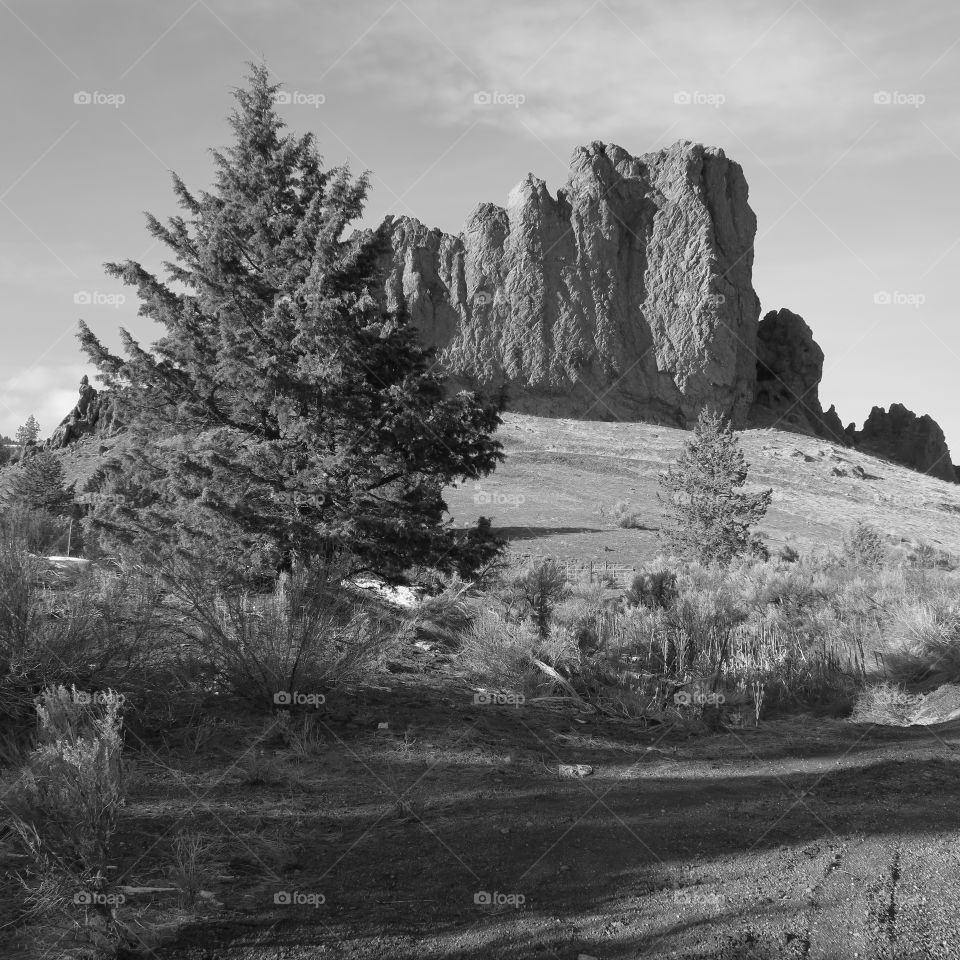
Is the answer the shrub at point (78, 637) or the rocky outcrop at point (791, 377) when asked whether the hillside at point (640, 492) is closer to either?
the shrub at point (78, 637)

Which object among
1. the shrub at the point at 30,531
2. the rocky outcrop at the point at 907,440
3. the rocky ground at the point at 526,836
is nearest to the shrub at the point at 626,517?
the shrub at the point at 30,531

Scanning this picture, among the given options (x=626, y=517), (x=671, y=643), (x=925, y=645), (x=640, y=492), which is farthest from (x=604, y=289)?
Result: (x=925, y=645)

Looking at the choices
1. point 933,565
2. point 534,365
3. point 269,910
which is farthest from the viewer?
point 534,365

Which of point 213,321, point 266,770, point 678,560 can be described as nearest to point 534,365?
point 678,560

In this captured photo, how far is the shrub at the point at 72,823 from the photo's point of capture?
301cm

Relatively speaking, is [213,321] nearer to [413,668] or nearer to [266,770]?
[413,668]

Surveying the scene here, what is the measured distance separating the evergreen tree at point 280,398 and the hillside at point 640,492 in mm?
7017

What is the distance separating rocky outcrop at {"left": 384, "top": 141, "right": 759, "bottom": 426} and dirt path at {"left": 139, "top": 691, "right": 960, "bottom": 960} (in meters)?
72.8

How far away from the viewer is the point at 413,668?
7.69 meters

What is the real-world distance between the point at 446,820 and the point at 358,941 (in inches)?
48.8

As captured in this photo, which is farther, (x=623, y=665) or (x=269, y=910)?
(x=623, y=665)

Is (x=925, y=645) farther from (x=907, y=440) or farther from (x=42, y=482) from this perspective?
(x=907, y=440)

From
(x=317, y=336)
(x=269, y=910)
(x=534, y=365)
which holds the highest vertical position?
(x=534, y=365)

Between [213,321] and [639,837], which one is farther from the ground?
[213,321]
